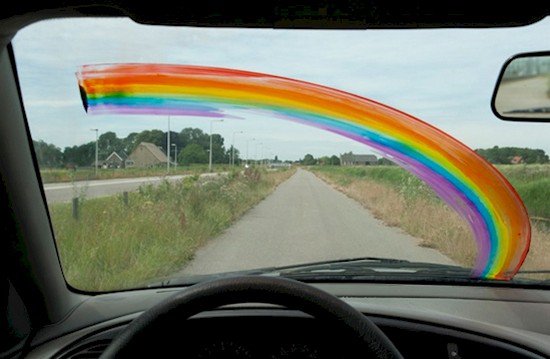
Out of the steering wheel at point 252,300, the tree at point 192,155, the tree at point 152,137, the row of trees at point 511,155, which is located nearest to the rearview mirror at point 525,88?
the row of trees at point 511,155

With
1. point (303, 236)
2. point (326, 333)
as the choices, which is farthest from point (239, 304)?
point (303, 236)

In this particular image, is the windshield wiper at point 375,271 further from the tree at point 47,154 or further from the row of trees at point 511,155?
the tree at point 47,154

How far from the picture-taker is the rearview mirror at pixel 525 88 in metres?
3.06

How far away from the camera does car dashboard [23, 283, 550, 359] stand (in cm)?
281

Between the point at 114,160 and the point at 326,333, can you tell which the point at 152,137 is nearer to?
the point at 114,160

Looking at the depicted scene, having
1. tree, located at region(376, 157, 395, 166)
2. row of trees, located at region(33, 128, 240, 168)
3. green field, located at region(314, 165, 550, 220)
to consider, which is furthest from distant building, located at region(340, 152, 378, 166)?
row of trees, located at region(33, 128, 240, 168)

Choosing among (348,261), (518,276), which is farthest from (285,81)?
(518,276)

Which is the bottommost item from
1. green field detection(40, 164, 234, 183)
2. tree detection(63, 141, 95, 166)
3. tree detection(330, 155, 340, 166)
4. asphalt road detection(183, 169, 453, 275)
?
asphalt road detection(183, 169, 453, 275)

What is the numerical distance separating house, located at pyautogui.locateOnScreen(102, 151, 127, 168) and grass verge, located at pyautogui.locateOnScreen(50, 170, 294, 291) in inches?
14.2

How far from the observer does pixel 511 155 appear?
4.48 metres

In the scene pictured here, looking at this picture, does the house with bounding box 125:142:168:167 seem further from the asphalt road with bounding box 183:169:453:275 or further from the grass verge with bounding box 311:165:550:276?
the grass verge with bounding box 311:165:550:276

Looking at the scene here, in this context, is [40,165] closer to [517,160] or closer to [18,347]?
[18,347]

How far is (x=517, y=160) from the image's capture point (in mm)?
4469

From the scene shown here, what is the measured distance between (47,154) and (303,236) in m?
2.39
